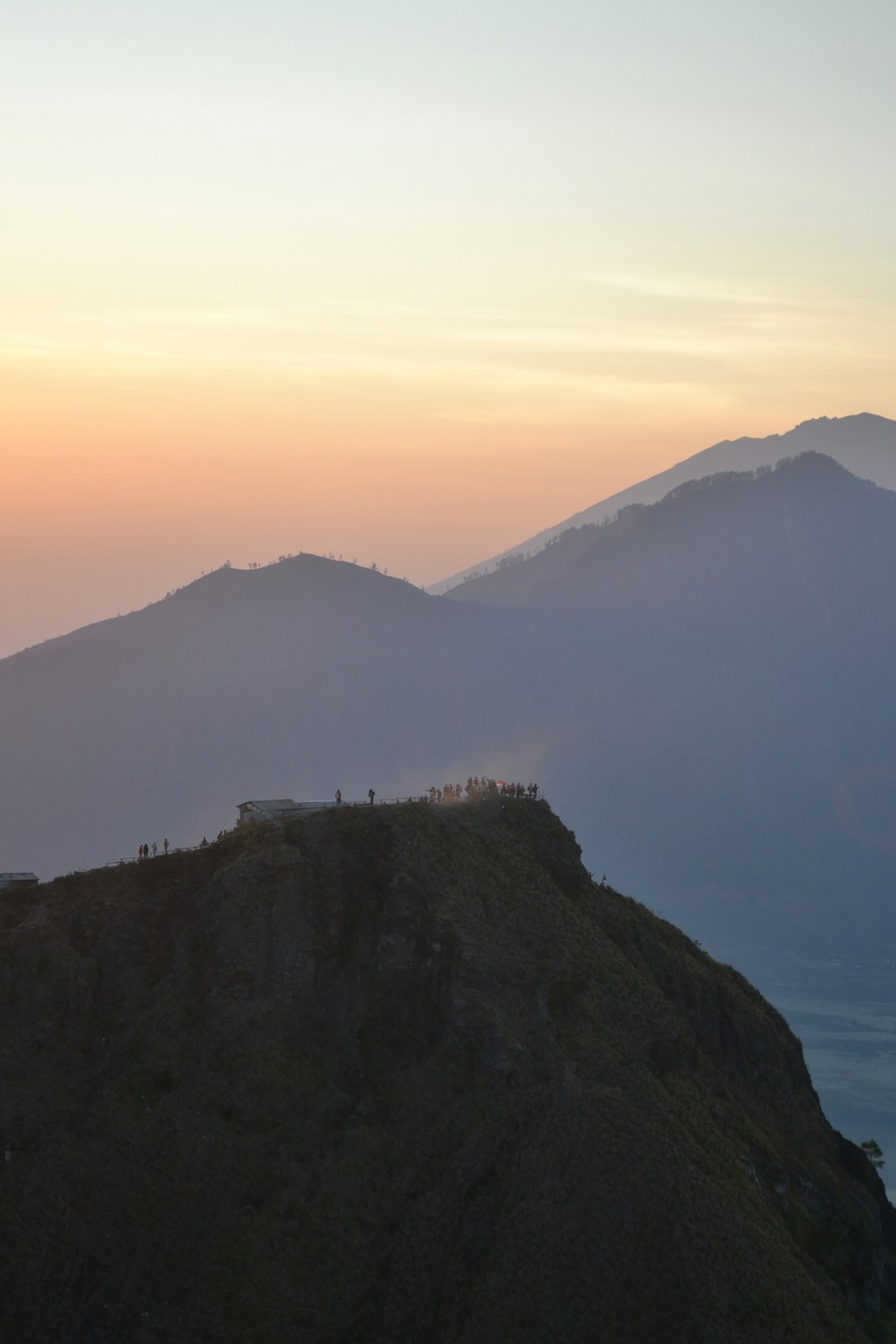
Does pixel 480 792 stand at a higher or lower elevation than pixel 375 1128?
higher

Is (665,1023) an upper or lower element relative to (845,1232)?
upper

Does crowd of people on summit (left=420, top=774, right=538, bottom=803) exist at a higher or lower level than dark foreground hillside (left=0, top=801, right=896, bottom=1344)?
higher

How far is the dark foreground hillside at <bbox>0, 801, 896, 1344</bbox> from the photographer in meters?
78.6

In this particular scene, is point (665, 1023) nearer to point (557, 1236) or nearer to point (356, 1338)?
point (557, 1236)

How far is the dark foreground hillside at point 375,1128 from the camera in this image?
258 ft

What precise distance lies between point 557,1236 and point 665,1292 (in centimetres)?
549

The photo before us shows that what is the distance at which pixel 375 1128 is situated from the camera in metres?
85.1

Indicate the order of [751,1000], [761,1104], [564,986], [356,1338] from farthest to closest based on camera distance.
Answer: [751,1000]
[761,1104]
[564,986]
[356,1338]

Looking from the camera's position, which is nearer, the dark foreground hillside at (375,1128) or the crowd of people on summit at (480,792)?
the dark foreground hillside at (375,1128)

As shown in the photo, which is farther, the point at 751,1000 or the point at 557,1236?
the point at 751,1000

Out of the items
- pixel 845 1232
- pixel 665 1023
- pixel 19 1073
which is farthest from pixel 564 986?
pixel 19 1073

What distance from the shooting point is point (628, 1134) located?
84.7 meters

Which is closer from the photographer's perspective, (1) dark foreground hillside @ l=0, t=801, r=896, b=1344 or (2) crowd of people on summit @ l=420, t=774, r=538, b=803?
(1) dark foreground hillside @ l=0, t=801, r=896, b=1344

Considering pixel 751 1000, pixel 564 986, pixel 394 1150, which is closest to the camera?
pixel 394 1150
